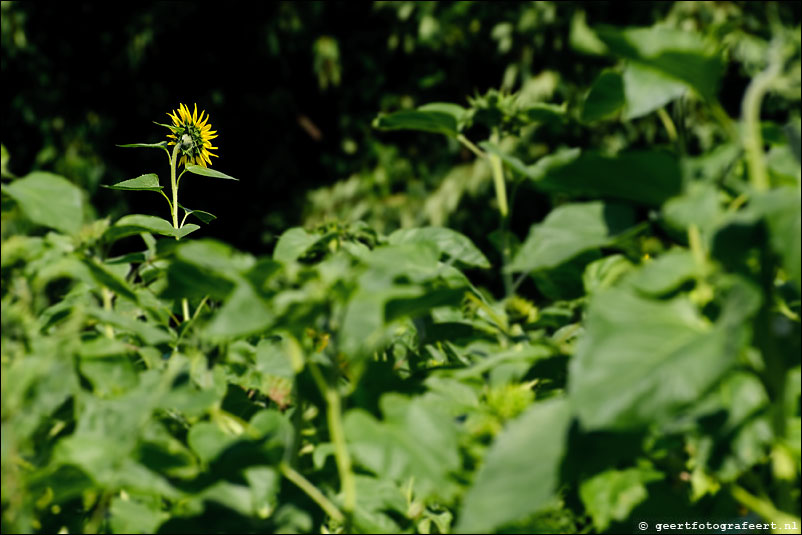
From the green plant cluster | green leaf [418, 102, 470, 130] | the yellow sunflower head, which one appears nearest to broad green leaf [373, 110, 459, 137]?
green leaf [418, 102, 470, 130]

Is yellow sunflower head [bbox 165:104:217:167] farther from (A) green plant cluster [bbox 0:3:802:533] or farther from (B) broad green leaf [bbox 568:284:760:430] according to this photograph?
(B) broad green leaf [bbox 568:284:760:430]

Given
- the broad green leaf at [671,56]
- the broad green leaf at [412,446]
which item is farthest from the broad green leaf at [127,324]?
the broad green leaf at [671,56]

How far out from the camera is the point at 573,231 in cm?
66

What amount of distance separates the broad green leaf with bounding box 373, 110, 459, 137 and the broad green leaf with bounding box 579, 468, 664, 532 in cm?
37

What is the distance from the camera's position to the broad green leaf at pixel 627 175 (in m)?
0.59

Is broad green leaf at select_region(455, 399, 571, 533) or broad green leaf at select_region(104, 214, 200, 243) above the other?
broad green leaf at select_region(104, 214, 200, 243)

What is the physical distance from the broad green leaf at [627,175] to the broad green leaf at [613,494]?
0.65 ft

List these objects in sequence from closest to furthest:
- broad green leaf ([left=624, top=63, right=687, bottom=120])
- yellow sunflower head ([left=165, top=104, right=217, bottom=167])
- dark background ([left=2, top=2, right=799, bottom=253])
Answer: broad green leaf ([left=624, top=63, right=687, bottom=120])
yellow sunflower head ([left=165, top=104, right=217, bottom=167])
dark background ([left=2, top=2, right=799, bottom=253])

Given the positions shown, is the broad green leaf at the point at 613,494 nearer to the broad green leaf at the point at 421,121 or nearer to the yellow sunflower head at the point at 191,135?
the broad green leaf at the point at 421,121

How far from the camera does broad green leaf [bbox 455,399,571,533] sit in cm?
52

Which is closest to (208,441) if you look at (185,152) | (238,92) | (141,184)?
(141,184)

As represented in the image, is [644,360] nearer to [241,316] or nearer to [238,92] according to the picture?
[241,316]

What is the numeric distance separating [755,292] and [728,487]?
19cm

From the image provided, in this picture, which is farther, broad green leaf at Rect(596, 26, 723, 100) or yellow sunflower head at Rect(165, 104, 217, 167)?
yellow sunflower head at Rect(165, 104, 217, 167)
